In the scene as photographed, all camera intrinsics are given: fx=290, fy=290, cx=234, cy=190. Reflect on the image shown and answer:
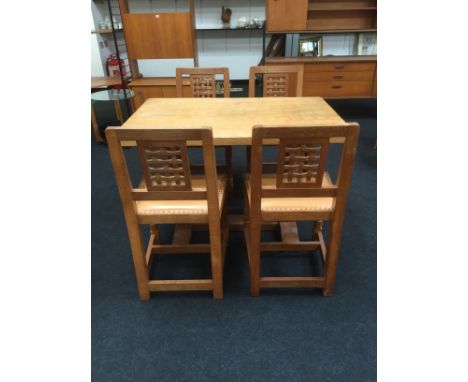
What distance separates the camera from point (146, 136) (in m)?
1.02

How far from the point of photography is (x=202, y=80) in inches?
89.2

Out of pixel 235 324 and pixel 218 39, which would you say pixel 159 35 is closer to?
pixel 218 39

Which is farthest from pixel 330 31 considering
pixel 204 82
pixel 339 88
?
pixel 204 82

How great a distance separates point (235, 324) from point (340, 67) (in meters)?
3.52

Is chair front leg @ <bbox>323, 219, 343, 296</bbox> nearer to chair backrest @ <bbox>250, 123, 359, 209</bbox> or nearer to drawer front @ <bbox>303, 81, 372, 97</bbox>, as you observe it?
chair backrest @ <bbox>250, 123, 359, 209</bbox>

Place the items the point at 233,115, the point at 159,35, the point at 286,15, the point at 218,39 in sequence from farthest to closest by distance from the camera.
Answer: the point at 218,39 → the point at 286,15 → the point at 159,35 → the point at 233,115

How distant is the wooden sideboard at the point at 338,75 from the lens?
370 centimetres

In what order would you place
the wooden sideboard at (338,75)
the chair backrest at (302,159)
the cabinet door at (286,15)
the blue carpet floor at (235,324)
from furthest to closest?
the wooden sideboard at (338,75), the cabinet door at (286,15), the blue carpet floor at (235,324), the chair backrest at (302,159)

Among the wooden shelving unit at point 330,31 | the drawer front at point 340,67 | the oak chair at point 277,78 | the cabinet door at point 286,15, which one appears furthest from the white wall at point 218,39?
the oak chair at point 277,78

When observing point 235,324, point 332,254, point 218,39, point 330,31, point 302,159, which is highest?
point 218,39

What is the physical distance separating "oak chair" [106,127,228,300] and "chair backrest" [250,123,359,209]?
17cm

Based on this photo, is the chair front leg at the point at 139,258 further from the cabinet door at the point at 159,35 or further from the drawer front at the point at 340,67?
the drawer front at the point at 340,67

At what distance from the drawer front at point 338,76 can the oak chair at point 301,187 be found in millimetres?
2777

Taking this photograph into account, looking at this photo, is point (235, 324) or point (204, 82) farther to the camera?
point (204, 82)
